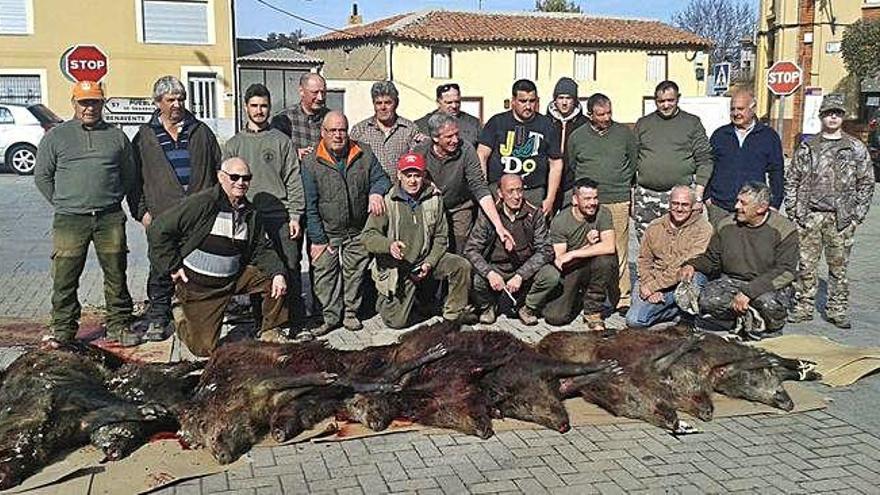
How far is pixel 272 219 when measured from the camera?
24.4ft

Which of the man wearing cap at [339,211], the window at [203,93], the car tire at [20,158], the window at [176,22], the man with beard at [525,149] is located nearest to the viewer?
the man wearing cap at [339,211]

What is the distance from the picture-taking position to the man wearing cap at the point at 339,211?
7426mm

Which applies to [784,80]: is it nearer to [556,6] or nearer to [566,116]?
[566,116]

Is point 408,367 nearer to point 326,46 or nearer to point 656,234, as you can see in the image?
point 656,234

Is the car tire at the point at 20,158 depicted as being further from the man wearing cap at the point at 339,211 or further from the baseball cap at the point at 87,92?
the man wearing cap at the point at 339,211

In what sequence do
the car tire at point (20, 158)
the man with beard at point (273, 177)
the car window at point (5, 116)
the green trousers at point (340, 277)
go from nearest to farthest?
the man with beard at point (273, 177)
the green trousers at point (340, 277)
the car window at point (5, 116)
the car tire at point (20, 158)

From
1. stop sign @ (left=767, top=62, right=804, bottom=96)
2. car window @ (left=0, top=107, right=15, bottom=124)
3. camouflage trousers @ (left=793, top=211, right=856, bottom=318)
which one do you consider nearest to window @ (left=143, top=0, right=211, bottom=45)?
car window @ (left=0, top=107, right=15, bottom=124)

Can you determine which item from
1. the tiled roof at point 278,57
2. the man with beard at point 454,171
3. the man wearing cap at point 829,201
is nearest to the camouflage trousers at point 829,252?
the man wearing cap at point 829,201

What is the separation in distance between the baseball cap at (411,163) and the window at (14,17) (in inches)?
1134

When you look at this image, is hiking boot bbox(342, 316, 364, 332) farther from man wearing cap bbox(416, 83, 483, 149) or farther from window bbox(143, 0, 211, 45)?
window bbox(143, 0, 211, 45)

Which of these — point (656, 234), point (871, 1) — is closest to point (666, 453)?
point (656, 234)

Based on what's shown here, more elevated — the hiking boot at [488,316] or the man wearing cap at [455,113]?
the man wearing cap at [455,113]

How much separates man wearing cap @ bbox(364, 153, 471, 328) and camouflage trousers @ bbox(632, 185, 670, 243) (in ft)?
5.92

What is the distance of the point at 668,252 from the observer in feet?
24.7
